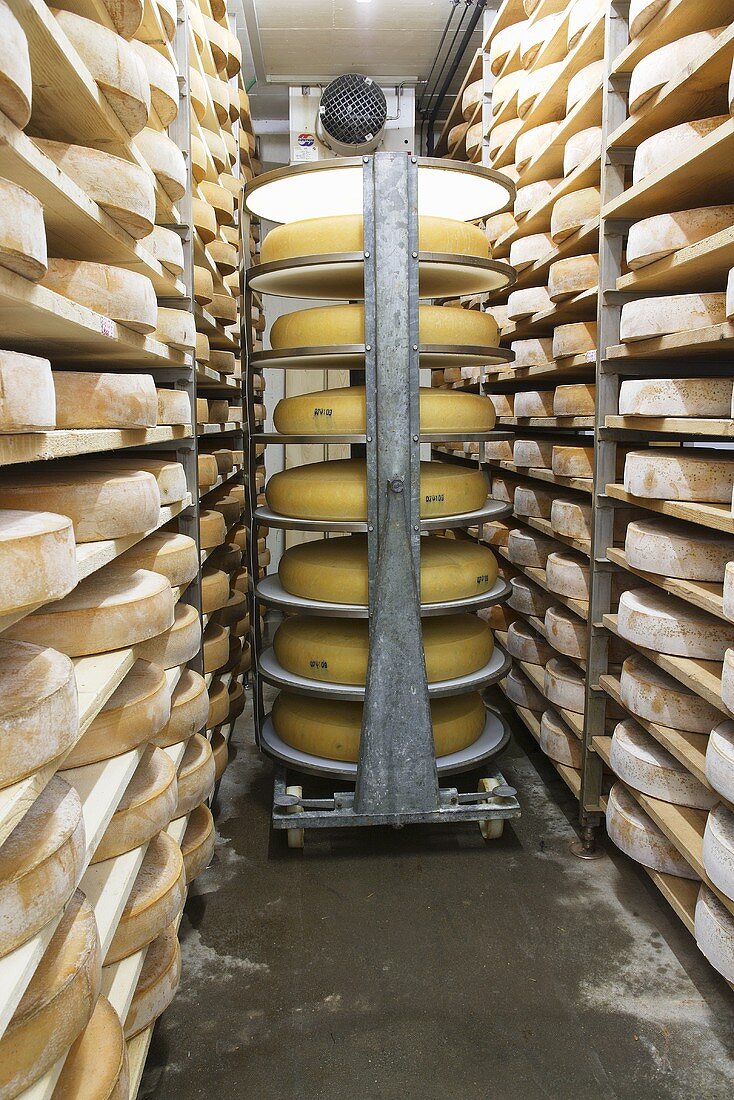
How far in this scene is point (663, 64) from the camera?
2.10 metres

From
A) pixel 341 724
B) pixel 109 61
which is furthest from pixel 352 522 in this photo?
pixel 109 61

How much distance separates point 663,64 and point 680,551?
4.09 ft

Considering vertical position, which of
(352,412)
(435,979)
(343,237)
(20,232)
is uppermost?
(343,237)

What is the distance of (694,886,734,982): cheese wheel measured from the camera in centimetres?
178

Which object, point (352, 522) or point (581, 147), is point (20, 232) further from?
point (581, 147)

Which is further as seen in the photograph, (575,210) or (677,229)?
(575,210)

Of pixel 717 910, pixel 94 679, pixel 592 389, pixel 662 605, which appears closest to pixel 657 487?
pixel 662 605

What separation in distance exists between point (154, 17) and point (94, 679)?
166cm

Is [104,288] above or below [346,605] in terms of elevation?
above

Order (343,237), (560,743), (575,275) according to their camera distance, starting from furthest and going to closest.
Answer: (560,743), (575,275), (343,237)

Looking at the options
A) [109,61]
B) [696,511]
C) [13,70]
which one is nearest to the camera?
[13,70]

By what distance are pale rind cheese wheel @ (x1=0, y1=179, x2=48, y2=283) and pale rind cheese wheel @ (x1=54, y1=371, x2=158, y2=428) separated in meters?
0.42

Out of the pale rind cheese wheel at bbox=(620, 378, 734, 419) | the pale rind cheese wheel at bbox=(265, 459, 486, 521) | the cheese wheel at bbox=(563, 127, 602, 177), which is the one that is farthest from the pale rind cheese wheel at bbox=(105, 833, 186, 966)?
the cheese wheel at bbox=(563, 127, 602, 177)

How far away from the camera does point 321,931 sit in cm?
236
